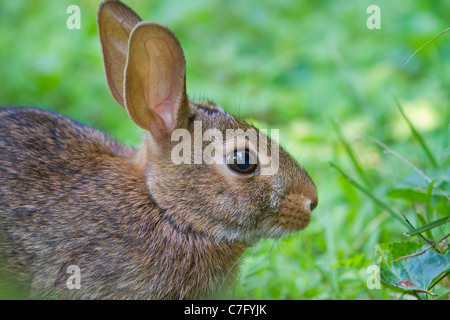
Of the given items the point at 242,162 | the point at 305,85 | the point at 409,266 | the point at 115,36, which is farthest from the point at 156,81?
the point at 305,85

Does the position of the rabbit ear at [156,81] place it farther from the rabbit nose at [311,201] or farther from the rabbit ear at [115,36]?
the rabbit nose at [311,201]

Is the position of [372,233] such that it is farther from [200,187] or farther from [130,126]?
[130,126]

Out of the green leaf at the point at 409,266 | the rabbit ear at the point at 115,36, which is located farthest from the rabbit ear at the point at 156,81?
the green leaf at the point at 409,266

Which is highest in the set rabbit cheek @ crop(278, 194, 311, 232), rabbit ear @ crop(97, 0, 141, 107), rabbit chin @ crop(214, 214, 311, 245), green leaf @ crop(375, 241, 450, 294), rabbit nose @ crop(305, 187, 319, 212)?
rabbit ear @ crop(97, 0, 141, 107)

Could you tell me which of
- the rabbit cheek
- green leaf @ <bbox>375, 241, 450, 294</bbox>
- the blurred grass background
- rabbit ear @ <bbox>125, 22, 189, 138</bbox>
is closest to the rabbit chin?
the rabbit cheek

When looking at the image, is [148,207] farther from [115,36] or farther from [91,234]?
[115,36]

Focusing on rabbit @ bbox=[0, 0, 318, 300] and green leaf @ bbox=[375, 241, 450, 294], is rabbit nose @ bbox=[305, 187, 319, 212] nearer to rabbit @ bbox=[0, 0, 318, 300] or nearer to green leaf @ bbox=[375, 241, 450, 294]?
rabbit @ bbox=[0, 0, 318, 300]
